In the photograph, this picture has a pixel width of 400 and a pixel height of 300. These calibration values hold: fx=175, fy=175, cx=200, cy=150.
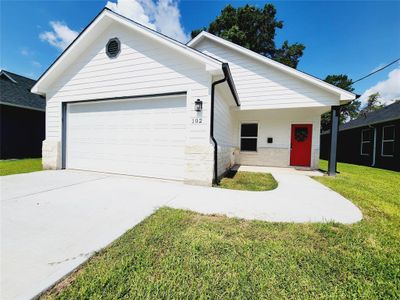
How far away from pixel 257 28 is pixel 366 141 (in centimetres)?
1680

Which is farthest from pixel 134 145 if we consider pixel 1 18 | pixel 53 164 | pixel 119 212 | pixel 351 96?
pixel 351 96

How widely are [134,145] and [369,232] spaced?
607 cm

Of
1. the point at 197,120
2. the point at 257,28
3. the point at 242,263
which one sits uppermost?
the point at 257,28

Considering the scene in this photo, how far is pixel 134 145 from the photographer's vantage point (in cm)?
607

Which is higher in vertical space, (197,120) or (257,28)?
(257,28)

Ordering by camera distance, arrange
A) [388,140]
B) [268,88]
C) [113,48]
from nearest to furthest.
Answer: [113,48], [268,88], [388,140]

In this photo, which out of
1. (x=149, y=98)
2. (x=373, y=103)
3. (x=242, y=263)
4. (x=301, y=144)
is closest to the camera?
(x=242, y=263)

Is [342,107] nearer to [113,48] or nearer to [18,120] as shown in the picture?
[113,48]

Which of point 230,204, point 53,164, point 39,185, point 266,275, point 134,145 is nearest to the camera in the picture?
point 266,275

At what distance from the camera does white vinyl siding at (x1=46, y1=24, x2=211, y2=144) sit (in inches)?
202

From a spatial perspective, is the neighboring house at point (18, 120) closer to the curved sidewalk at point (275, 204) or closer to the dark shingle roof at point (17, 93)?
the dark shingle roof at point (17, 93)

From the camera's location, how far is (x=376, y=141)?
11.4 metres

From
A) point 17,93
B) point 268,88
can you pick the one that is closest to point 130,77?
point 268,88

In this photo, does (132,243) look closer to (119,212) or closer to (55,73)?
(119,212)
